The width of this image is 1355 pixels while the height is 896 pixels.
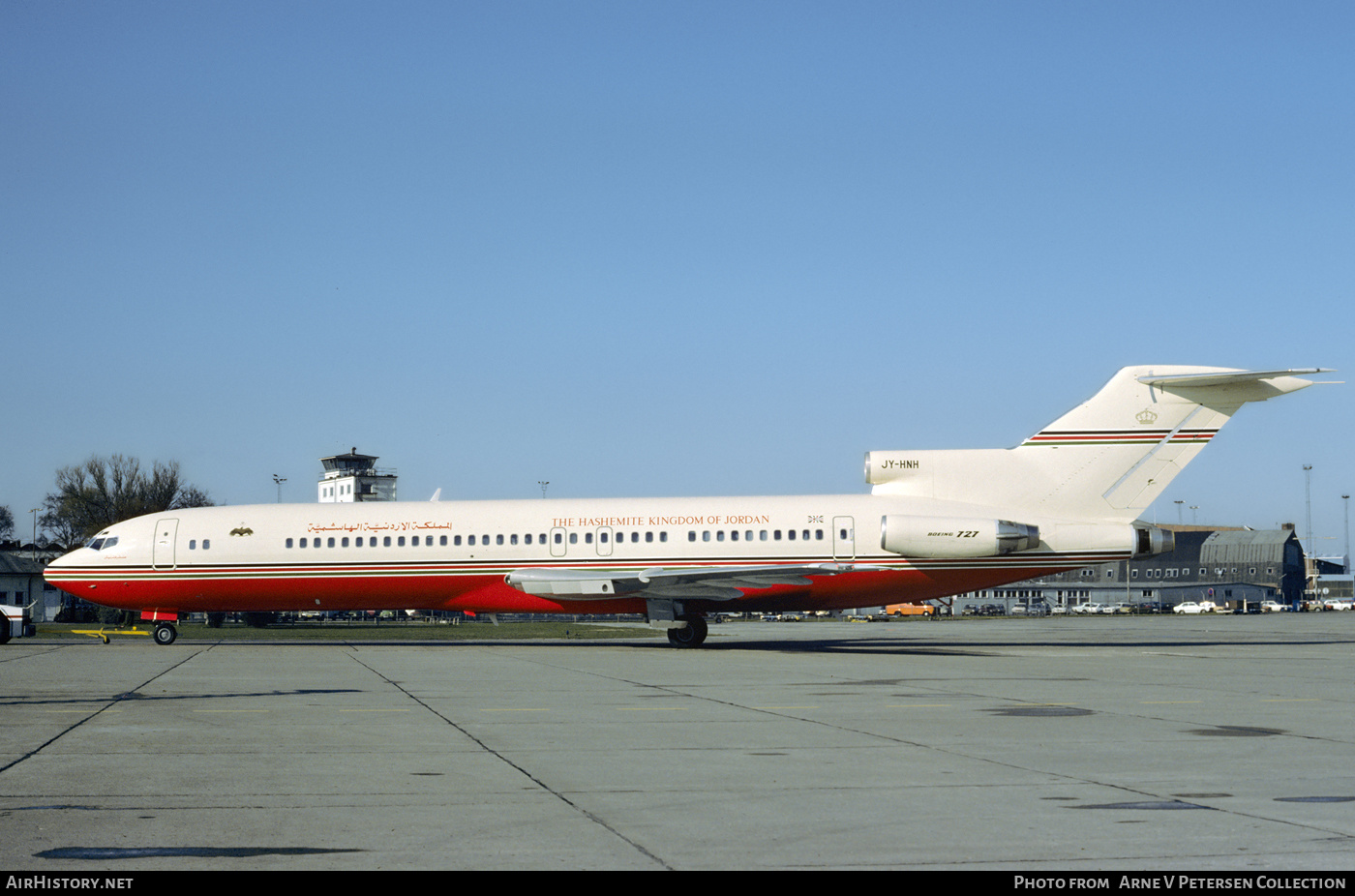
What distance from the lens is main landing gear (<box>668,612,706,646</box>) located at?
3064 cm

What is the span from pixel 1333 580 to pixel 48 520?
15901 centimetres

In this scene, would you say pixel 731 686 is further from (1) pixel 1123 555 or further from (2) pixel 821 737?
(1) pixel 1123 555

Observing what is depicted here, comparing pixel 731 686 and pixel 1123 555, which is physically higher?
pixel 1123 555

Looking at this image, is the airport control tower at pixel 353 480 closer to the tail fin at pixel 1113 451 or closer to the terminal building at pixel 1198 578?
the terminal building at pixel 1198 578

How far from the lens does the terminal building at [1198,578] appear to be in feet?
423

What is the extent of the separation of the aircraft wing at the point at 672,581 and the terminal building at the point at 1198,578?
102 meters

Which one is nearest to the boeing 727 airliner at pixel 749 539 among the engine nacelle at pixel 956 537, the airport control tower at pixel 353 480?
the engine nacelle at pixel 956 537

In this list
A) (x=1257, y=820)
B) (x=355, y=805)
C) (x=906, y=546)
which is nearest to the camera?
(x=1257, y=820)

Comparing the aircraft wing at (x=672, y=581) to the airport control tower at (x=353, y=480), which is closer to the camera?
the aircraft wing at (x=672, y=581)

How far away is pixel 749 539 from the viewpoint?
30.0m

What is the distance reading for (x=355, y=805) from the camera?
8.30 metres

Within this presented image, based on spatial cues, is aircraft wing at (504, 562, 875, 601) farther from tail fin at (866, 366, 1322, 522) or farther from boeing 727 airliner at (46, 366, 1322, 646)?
tail fin at (866, 366, 1322, 522)

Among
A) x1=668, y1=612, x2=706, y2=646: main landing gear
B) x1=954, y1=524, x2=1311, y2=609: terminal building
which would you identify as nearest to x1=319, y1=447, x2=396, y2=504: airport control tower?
x1=954, y1=524, x2=1311, y2=609: terminal building
